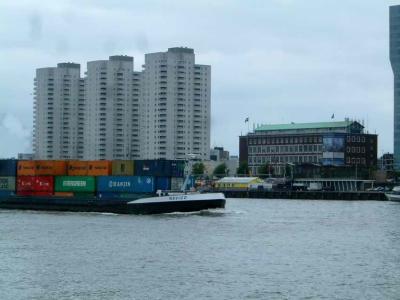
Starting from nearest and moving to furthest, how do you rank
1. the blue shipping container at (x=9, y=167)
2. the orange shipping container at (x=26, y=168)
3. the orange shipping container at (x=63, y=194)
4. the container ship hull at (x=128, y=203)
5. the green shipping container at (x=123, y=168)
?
the container ship hull at (x=128, y=203) < the green shipping container at (x=123, y=168) < the orange shipping container at (x=63, y=194) < the orange shipping container at (x=26, y=168) < the blue shipping container at (x=9, y=167)

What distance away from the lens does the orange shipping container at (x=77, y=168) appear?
8193 cm

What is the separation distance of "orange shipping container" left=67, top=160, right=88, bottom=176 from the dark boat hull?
116 inches

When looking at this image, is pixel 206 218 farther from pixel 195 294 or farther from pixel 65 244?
pixel 195 294

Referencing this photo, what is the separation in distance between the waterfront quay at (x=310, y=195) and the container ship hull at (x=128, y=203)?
218 ft

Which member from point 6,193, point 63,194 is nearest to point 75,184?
point 63,194

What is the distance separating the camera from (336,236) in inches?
2186

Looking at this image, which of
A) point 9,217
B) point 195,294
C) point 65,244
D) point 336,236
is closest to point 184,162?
point 9,217

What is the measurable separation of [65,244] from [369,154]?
158733 mm

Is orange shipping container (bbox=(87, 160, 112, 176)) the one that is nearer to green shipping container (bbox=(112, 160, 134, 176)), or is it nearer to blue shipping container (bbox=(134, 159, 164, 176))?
green shipping container (bbox=(112, 160, 134, 176))

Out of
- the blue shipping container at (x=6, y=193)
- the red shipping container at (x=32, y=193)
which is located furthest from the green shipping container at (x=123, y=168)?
the blue shipping container at (x=6, y=193)

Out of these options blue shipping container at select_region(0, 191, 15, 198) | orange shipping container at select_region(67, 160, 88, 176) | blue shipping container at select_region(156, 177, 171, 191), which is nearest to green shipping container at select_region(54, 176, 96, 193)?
orange shipping container at select_region(67, 160, 88, 176)

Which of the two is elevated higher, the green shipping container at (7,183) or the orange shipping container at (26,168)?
the orange shipping container at (26,168)

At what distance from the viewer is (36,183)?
275ft

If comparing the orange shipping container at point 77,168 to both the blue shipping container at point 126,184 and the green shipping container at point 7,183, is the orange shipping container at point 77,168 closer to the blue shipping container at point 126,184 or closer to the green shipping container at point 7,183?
the blue shipping container at point 126,184
